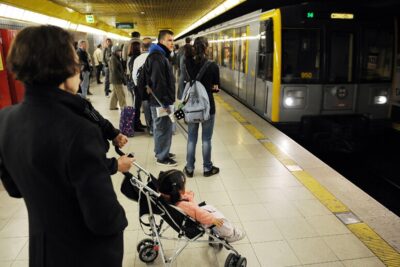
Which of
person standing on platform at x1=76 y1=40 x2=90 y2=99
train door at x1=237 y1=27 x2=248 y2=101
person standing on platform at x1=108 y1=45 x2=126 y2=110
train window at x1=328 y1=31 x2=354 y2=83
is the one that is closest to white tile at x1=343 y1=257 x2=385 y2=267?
train window at x1=328 y1=31 x2=354 y2=83

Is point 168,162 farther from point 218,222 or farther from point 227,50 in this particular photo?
point 227,50

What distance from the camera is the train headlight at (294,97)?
602 centimetres

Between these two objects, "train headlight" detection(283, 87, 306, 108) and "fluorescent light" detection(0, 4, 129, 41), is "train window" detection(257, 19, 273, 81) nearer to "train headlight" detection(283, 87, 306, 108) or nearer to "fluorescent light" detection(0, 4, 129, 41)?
"train headlight" detection(283, 87, 306, 108)

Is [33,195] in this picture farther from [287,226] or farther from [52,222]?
[287,226]

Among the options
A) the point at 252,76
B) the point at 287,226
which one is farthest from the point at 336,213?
the point at 252,76

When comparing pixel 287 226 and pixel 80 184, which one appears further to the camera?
pixel 287 226

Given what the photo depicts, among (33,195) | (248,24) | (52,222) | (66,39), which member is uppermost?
(248,24)

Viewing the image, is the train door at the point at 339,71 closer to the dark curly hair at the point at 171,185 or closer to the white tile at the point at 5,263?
the dark curly hair at the point at 171,185

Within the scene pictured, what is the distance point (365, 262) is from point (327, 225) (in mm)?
568

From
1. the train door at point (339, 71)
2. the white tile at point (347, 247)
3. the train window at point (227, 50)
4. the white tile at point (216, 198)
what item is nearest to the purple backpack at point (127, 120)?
the white tile at point (216, 198)

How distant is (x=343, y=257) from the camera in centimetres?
279

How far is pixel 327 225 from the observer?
326 cm

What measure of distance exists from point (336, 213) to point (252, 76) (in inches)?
190

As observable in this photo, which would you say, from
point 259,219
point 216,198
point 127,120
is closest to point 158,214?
point 259,219
